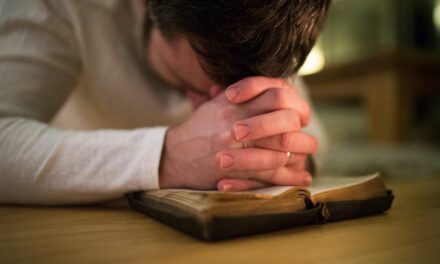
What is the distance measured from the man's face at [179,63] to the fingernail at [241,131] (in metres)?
0.12

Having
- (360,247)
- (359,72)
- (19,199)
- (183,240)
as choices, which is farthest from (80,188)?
(359,72)

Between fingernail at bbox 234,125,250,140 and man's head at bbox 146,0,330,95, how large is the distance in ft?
0.28

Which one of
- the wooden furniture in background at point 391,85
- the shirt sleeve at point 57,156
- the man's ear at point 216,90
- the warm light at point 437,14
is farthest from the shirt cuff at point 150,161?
the warm light at point 437,14

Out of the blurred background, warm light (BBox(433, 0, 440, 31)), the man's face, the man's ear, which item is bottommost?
the blurred background

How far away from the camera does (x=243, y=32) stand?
1.36 ft

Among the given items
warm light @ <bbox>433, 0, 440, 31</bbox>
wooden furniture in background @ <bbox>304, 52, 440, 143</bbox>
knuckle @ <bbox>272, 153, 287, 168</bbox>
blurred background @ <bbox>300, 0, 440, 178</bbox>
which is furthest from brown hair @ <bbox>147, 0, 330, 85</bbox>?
warm light @ <bbox>433, 0, 440, 31</bbox>

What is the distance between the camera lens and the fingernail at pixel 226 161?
410mm

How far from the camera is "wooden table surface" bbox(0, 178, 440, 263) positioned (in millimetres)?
274

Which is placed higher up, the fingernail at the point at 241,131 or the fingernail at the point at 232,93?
the fingernail at the point at 232,93

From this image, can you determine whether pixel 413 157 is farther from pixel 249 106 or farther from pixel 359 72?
pixel 249 106

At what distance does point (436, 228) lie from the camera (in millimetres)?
359

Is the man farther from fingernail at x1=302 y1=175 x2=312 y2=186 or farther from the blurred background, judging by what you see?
the blurred background

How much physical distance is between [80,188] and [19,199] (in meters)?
0.08

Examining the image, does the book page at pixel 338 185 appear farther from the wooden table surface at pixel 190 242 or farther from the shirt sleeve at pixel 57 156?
the shirt sleeve at pixel 57 156
